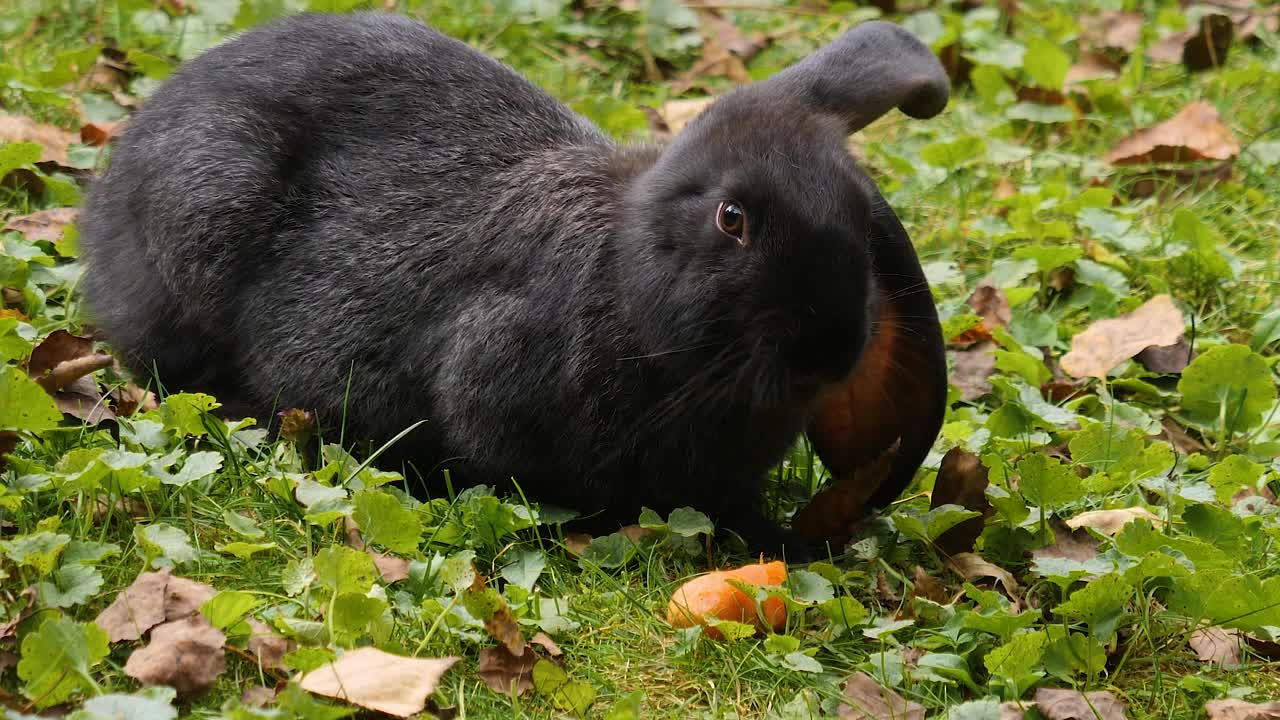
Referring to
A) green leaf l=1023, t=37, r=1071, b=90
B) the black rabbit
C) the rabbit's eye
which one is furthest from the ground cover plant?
green leaf l=1023, t=37, r=1071, b=90

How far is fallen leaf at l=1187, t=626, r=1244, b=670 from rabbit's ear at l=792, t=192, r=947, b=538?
0.80m

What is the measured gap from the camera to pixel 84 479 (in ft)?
9.71

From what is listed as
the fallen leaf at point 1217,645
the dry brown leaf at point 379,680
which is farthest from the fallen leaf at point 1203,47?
the dry brown leaf at point 379,680

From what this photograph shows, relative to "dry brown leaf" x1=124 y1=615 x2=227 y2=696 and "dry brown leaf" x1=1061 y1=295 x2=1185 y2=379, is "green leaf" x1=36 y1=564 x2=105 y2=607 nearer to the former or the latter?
"dry brown leaf" x1=124 y1=615 x2=227 y2=696

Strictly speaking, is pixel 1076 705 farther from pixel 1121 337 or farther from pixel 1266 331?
pixel 1266 331

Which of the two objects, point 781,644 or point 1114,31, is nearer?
point 781,644

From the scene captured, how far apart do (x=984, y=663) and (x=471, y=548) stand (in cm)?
115

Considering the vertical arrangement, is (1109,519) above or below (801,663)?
below

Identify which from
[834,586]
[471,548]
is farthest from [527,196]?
[834,586]

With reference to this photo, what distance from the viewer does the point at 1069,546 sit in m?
3.40

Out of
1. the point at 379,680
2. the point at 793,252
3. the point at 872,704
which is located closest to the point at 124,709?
the point at 379,680

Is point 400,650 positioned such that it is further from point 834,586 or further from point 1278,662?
point 1278,662

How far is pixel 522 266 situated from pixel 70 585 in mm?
1310

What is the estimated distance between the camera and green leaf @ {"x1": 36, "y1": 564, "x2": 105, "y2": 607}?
273 centimetres
